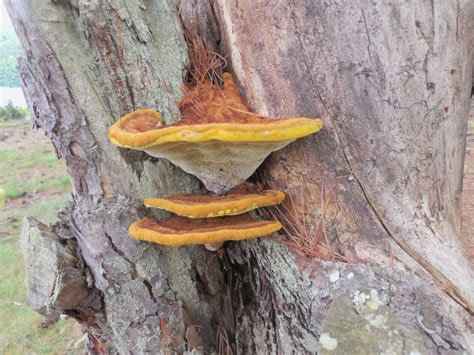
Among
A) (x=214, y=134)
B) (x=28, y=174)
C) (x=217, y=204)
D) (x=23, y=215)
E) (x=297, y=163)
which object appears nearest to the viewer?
(x=214, y=134)

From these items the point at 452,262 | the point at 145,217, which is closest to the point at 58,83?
the point at 145,217

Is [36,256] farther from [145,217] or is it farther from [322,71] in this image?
[322,71]

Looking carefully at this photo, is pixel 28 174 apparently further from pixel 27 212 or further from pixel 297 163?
pixel 297 163

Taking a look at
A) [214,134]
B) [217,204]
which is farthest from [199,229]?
[214,134]

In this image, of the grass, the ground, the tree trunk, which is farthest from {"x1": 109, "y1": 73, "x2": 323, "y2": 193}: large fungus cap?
the grass

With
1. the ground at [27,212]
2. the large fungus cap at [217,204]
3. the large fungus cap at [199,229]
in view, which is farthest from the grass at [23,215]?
the large fungus cap at [217,204]

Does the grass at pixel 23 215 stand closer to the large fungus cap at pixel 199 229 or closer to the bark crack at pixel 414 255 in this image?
the large fungus cap at pixel 199 229

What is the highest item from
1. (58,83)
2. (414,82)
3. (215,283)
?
(58,83)
